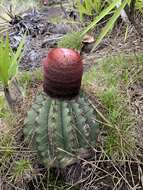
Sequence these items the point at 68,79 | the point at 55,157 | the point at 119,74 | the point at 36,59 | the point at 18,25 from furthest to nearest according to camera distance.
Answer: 1. the point at 18,25
2. the point at 36,59
3. the point at 119,74
4. the point at 55,157
5. the point at 68,79

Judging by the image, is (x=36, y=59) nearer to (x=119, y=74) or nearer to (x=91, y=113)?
(x=119, y=74)

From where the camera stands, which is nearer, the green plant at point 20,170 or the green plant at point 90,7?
the green plant at point 20,170

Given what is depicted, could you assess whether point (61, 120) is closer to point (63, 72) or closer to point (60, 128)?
point (60, 128)

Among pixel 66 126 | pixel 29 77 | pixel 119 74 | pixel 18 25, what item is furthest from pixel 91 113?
pixel 18 25

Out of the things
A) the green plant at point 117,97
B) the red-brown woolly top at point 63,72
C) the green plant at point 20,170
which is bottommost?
the green plant at point 20,170

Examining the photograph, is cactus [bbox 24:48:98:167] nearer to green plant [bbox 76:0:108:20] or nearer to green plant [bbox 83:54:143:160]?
green plant [bbox 83:54:143:160]

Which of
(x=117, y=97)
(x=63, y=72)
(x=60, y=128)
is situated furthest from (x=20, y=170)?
(x=117, y=97)

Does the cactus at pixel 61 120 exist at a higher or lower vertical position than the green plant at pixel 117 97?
higher

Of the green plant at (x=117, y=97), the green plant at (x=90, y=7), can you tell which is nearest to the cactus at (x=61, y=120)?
the green plant at (x=117, y=97)

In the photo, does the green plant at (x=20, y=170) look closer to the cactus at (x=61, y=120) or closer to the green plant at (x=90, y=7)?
the cactus at (x=61, y=120)
